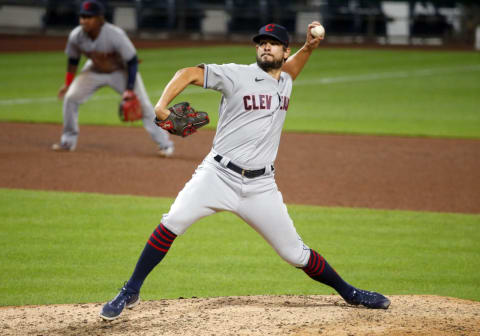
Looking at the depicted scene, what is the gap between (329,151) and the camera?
12.1m

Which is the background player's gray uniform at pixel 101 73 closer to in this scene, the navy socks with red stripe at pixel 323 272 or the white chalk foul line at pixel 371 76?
the navy socks with red stripe at pixel 323 272

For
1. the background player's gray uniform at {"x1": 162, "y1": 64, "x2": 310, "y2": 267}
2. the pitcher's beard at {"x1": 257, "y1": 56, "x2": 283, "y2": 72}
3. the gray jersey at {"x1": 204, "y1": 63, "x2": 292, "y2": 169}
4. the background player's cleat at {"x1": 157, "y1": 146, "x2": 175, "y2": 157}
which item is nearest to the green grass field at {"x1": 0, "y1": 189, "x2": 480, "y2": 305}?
the background player's gray uniform at {"x1": 162, "y1": 64, "x2": 310, "y2": 267}

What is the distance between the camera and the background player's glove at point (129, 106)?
1020cm

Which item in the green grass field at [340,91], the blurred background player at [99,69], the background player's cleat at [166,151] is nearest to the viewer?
the blurred background player at [99,69]

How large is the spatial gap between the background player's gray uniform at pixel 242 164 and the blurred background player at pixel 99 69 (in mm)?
5577

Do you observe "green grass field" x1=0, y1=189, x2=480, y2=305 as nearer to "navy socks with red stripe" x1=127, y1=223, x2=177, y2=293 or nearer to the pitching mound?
the pitching mound

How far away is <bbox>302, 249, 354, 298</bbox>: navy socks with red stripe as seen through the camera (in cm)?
512

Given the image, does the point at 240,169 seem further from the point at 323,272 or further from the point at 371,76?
the point at 371,76

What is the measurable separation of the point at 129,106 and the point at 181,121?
19.0 ft

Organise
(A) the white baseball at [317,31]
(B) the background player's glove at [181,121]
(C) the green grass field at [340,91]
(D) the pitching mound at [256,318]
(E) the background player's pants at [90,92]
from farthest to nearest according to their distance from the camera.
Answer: (C) the green grass field at [340,91] < (E) the background player's pants at [90,92] < (A) the white baseball at [317,31] < (D) the pitching mound at [256,318] < (B) the background player's glove at [181,121]

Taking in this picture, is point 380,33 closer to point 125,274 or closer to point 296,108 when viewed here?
point 296,108

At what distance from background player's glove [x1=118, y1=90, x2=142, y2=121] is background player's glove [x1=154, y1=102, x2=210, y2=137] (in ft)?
18.6

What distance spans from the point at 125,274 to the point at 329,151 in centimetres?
637

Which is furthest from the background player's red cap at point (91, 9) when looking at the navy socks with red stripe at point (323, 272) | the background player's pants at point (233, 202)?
the navy socks with red stripe at point (323, 272)
